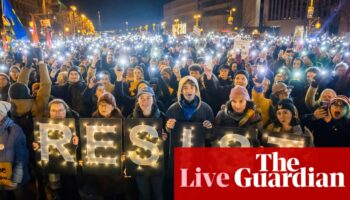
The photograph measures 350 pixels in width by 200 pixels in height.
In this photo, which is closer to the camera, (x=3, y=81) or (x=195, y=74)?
(x=3, y=81)

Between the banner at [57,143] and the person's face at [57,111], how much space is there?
0.14 m

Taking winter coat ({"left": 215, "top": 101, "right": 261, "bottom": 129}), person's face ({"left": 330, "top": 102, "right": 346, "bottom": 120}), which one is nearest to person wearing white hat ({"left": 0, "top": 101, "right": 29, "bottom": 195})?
winter coat ({"left": 215, "top": 101, "right": 261, "bottom": 129})

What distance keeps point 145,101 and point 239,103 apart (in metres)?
1.21

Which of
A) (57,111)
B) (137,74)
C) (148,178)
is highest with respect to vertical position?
(137,74)

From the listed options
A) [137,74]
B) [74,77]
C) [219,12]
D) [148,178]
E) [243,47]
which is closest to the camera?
[148,178]

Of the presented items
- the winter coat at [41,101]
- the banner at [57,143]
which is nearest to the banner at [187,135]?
the banner at [57,143]

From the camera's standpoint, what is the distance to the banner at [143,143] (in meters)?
4.52

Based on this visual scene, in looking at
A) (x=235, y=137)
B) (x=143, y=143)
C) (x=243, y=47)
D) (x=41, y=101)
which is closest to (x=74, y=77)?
(x=41, y=101)

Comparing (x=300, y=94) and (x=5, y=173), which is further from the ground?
(x=300, y=94)

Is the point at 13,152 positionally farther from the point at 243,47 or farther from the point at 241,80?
the point at 243,47

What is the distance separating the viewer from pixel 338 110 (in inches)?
191

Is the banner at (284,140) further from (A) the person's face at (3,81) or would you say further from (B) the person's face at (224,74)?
(A) the person's face at (3,81)

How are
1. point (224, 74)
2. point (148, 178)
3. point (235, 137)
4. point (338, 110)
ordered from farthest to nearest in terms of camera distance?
point (224, 74)
point (338, 110)
point (148, 178)
point (235, 137)

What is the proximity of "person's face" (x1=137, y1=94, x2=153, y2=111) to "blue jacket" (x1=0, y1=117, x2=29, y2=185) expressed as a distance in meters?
1.49
